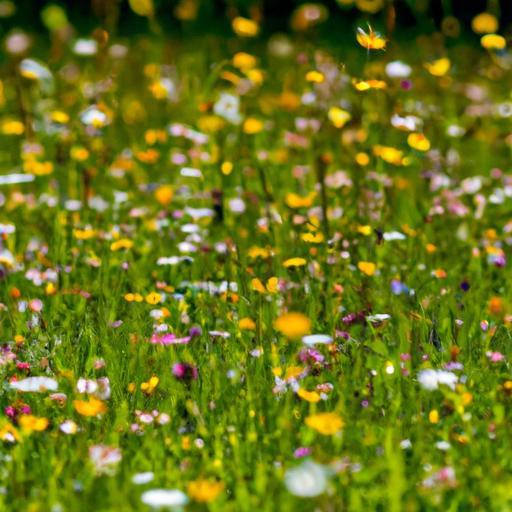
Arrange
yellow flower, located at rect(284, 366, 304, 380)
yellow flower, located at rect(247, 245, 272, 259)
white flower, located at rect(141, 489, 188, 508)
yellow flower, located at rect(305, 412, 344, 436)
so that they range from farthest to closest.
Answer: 1. yellow flower, located at rect(247, 245, 272, 259)
2. yellow flower, located at rect(284, 366, 304, 380)
3. yellow flower, located at rect(305, 412, 344, 436)
4. white flower, located at rect(141, 489, 188, 508)

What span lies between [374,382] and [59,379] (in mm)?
691

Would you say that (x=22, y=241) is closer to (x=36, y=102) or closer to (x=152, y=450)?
(x=152, y=450)

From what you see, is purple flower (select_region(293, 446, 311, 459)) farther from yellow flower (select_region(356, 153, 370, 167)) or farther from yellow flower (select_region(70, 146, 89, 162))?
yellow flower (select_region(70, 146, 89, 162))

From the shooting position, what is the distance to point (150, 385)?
2.03 metres

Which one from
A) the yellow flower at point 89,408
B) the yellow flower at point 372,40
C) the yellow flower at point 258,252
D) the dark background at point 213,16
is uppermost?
the yellow flower at point 372,40

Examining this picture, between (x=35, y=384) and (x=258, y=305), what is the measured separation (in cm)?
67

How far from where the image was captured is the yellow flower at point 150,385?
200 cm

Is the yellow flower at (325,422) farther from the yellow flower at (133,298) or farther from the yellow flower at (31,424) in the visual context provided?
the yellow flower at (133,298)

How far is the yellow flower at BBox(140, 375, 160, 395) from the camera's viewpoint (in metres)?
2.00

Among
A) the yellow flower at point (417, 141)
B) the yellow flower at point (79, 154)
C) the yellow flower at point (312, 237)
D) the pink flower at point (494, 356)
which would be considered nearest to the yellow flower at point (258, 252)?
the yellow flower at point (312, 237)

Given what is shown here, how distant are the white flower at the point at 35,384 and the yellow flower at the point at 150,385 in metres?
0.19

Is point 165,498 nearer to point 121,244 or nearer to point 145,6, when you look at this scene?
point 121,244

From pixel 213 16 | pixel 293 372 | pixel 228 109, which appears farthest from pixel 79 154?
pixel 213 16

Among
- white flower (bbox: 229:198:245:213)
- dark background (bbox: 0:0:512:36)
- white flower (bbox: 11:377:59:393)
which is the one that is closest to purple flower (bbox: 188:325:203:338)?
white flower (bbox: 11:377:59:393)
